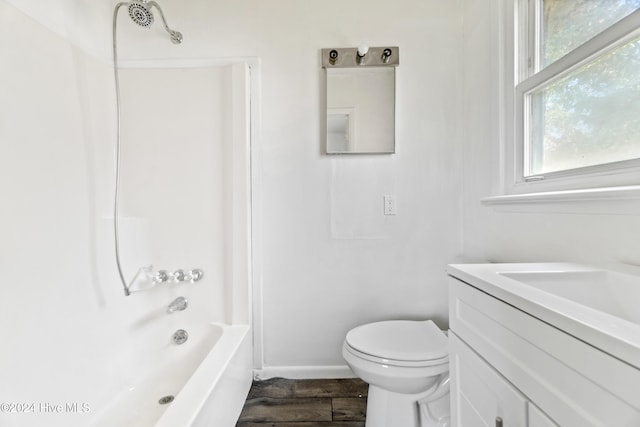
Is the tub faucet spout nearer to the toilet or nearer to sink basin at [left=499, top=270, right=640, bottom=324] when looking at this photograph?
the toilet

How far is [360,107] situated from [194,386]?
152 cm

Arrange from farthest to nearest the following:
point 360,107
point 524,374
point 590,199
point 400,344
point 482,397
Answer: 1. point 360,107
2. point 400,344
3. point 590,199
4. point 482,397
5. point 524,374

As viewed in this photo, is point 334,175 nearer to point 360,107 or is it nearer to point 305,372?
point 360,107

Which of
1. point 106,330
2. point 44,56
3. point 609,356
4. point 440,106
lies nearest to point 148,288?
point 106,330

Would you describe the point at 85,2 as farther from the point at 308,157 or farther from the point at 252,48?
the point at 308,157

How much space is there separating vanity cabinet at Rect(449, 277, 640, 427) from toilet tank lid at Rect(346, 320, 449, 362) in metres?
0.24

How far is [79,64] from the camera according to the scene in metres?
1.25

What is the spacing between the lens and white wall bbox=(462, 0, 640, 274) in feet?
2.57

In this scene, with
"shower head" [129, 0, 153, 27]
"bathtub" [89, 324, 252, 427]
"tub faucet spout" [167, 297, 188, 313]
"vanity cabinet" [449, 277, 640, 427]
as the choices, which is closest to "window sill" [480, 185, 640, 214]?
"vanity cabinet" [449, 277, 640, 427]

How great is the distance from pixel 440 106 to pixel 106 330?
2.08 metres

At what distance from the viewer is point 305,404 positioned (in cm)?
141

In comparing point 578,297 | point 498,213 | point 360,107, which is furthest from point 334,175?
point 578,297

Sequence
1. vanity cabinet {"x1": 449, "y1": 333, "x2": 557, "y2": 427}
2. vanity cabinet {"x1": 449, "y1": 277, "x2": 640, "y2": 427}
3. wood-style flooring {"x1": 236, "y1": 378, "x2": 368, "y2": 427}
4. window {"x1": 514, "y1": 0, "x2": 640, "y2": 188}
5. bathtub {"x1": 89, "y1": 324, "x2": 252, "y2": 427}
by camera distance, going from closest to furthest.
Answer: vanity cabinet {"x1": 449, "y1": 277, "x2": 640, "y2": 427}
vanity cabinet {"x1": 449, "y1": 333, "x2": 557, "y2": 427}
window {"x1": 514, "y1": 0, "x2": 640, "y2": 188}
bathtub {"x1": 89, "y1": 324, "x2": 252, "y2": 427}
wood-style flooring {"x1": 236, "y1": 378, "x2": 368, "y2": 427}

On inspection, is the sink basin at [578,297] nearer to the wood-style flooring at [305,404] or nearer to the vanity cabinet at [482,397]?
the vanity cabinet at [482,397]
